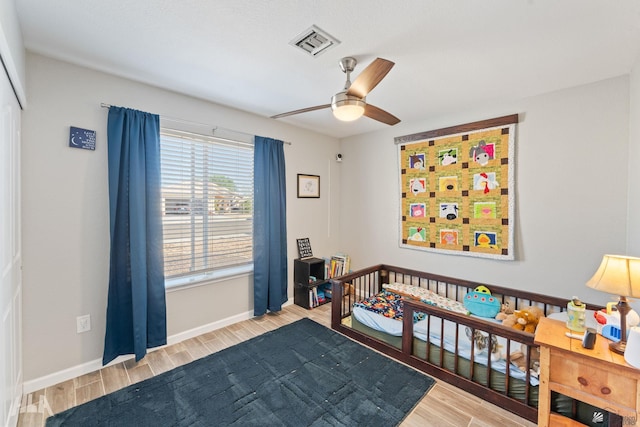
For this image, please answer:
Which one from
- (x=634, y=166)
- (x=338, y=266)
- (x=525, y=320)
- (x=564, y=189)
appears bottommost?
(x=525, y=320)

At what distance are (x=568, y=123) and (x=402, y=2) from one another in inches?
83.6

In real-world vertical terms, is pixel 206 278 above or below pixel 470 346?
above

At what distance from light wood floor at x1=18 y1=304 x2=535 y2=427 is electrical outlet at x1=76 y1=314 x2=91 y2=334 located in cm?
37

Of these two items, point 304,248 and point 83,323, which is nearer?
point 83,323

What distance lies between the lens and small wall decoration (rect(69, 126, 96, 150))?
209 centimetres

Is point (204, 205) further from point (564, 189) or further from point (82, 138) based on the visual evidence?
point (564, 189)

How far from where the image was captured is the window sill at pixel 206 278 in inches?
105

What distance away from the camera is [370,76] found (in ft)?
5.57

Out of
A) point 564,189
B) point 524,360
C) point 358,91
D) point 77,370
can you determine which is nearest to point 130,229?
point 77,370

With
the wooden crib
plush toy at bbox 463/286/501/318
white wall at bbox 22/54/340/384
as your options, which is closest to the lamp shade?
the wooden crib

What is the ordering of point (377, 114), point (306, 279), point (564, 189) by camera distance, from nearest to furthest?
point (377, 114) → point (564, 189) → point (306, 279)

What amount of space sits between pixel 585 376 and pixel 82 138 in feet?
12.0

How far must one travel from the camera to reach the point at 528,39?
5.72 ft

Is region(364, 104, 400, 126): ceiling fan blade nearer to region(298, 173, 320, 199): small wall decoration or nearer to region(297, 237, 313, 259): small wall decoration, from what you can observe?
A: region(298, 173, 320, 199): small wall decoration
